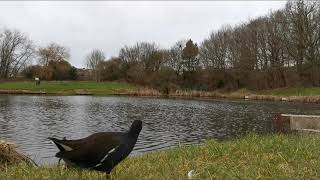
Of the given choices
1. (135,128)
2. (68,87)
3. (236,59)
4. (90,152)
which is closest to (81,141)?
(90,152)

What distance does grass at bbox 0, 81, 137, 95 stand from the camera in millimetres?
83287

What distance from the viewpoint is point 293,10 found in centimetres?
6831

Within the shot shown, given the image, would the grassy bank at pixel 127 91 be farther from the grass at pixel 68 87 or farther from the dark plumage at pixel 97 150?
the dark plumage at pixel 97 150

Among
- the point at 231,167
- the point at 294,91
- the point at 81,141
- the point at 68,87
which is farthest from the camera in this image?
the point at 68,87

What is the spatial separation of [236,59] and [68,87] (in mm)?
32489

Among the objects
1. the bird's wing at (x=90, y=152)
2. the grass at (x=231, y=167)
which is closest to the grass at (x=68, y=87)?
A: the grass at (x=231, y=167)

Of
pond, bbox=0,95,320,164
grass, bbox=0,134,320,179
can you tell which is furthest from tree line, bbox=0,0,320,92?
grass, bbox=0,134,320,179

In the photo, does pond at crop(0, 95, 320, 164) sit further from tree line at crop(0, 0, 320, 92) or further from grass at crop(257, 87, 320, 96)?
tree line at crop(0, 0, 320, 92)

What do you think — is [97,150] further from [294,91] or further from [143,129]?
[294,91]

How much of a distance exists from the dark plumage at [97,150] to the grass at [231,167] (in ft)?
1.98

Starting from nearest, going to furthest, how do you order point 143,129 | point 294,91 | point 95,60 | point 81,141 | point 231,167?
1. point 81,141
2. point 231,167
3. point 143,129
4. point 294,91
5. point 95,60

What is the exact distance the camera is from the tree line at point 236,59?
6762 cm

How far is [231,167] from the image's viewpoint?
24.1 ft

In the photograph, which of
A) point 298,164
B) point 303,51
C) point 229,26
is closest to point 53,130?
point 298,164
